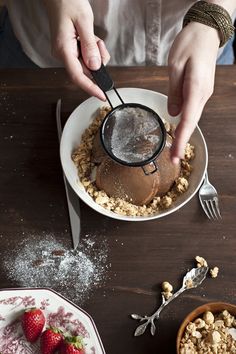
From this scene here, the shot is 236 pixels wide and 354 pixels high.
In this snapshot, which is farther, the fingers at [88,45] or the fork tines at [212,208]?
the fork tines at [212,208]

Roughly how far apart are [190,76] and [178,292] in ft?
1.27

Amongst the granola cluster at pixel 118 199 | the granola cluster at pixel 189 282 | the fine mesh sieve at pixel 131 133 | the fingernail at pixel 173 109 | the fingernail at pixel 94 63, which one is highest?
the fingernail at pixel 94 63

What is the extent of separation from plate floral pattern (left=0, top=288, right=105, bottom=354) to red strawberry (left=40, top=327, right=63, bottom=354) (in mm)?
19

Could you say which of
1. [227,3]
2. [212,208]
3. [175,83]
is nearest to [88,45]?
[175,83]

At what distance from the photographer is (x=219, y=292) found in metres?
0.90

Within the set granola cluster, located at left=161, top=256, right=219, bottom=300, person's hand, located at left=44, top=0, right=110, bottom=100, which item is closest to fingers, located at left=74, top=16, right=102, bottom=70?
person's hand, located at left=44, top=0, right=110, bottom=100

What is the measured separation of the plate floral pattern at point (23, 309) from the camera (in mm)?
867

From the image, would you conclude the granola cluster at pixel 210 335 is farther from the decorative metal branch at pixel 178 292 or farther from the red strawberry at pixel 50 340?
the red strawberry at pixel 50 340

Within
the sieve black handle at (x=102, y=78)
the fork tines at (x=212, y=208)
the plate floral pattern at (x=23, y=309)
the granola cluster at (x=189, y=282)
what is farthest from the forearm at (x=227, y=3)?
the plate floral pattern at (x=23, y=309)

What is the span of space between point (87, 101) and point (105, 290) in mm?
366

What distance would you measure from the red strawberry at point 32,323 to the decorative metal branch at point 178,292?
165mm

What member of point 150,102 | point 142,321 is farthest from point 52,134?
point 142,321

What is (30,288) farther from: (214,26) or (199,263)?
(214,26)

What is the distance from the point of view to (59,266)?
922 millimetres
